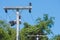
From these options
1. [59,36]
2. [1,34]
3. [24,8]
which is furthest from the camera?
[59,36]

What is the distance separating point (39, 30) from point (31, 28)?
1.80 meters

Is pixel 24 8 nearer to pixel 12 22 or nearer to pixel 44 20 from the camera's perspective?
pixel 12 22

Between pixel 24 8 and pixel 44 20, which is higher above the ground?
pixel 24 8

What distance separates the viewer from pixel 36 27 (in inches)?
2315

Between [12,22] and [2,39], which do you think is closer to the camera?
[12,22]

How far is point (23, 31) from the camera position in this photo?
59938 millimetres

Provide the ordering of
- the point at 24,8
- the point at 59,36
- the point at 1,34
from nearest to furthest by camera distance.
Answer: the point at 24,8 < the point at 1,34 < the point at 59,36

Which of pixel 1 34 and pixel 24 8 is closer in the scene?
pixel 24 8

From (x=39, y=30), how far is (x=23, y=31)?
3.72 metres

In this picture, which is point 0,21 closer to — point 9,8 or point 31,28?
point 31,28

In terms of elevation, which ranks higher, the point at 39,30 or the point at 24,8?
the point at 24,8

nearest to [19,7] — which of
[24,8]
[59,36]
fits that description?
[24,8]

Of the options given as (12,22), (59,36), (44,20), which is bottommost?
(59,36)

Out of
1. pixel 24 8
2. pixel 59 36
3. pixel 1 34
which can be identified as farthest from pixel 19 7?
pixel 59 36
